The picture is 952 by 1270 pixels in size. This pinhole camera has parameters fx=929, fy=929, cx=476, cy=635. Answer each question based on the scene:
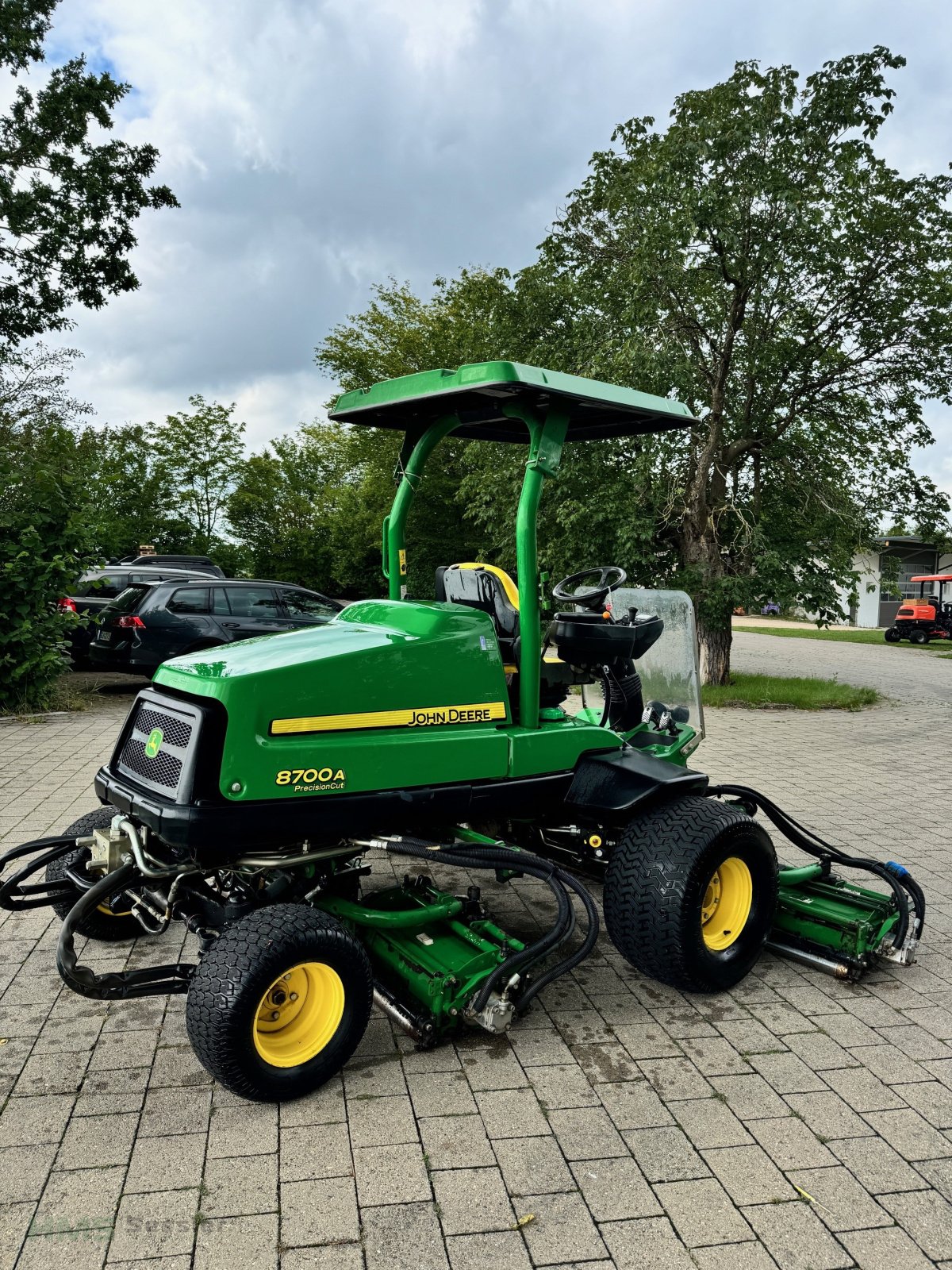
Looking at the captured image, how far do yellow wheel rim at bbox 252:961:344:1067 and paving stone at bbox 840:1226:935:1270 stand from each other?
5.42 feet

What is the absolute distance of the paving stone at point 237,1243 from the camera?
2.37 metres

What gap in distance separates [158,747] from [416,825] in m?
1.01

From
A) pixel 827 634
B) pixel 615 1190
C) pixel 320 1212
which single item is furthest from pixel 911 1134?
pixel 827 634

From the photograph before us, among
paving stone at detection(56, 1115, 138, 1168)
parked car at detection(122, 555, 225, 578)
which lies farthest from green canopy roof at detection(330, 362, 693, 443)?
parked car at detection(122, 555, 225, 578)

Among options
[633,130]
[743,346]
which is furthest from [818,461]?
[633,130]

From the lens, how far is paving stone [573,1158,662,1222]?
8.47 feet

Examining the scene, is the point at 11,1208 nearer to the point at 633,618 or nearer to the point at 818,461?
the point at 633,618

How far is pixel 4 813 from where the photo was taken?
243 inches

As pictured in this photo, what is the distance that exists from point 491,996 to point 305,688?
4.11 ft

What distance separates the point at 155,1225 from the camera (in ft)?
8.18

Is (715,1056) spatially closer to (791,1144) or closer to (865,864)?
(791,1144)

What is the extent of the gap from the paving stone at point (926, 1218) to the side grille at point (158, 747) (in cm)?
252

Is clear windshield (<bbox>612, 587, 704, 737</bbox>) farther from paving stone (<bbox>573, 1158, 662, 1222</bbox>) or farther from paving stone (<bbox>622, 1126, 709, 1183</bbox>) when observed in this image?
paving stone (<bbox>573, 1158, 662, 1222</bbox>)

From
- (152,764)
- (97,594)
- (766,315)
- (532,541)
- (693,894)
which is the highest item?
(766,315)
